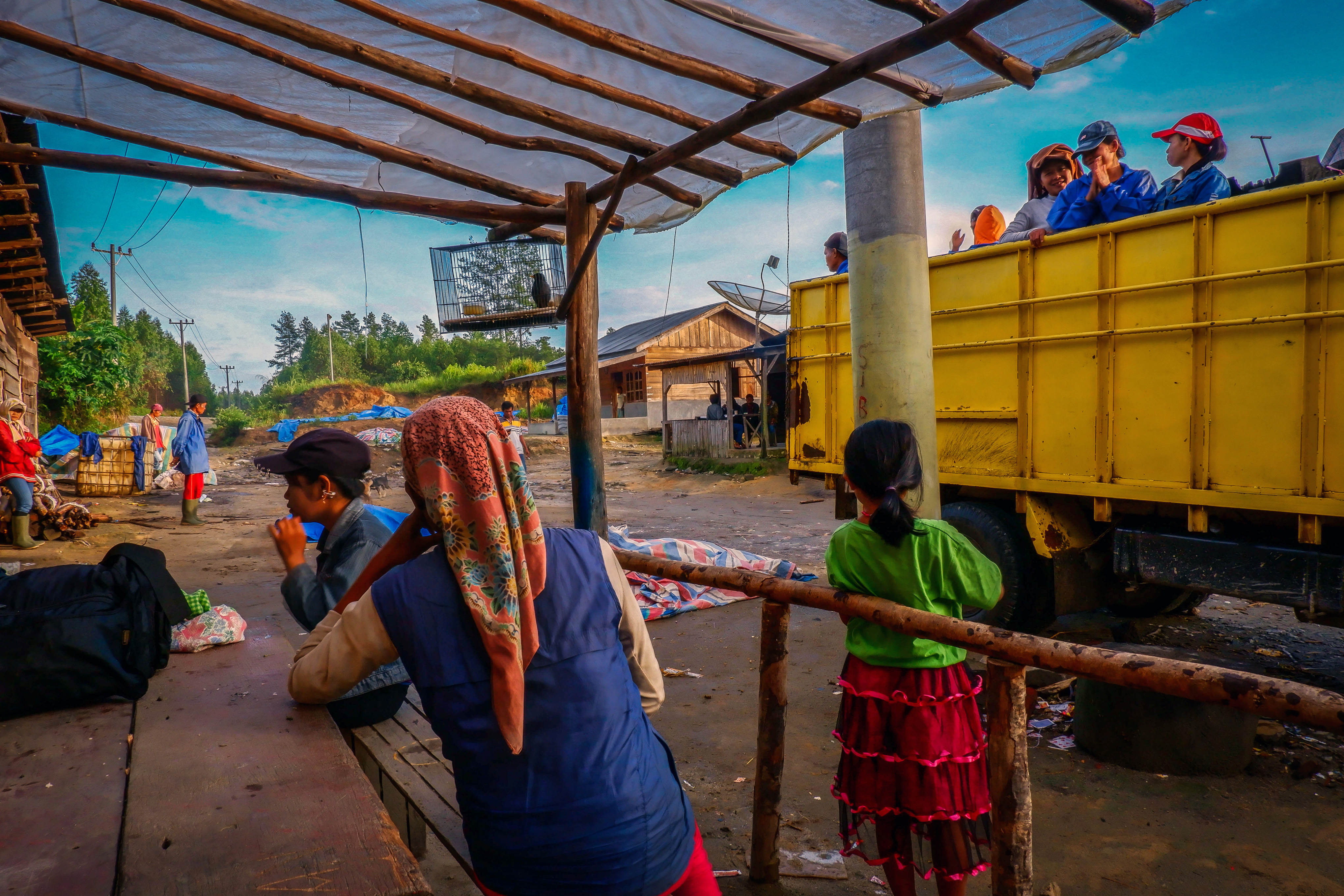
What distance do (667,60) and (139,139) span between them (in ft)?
9.21

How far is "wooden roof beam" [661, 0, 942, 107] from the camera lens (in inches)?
114

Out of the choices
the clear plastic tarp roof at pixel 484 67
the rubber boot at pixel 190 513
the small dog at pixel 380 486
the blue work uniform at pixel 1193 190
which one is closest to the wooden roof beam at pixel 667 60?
the clear plastic tarp roof at pixel 484 67

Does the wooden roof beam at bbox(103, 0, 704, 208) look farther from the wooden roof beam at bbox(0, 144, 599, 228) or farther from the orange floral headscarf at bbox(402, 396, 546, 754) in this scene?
the orange floral headscarf at bbox(402, 396, 546, 754)

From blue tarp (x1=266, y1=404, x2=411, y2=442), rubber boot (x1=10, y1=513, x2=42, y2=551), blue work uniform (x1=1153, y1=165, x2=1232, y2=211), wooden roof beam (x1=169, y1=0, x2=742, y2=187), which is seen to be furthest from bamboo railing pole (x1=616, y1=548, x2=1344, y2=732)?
blue tarp (x1=266, y1=404, x2=411, y2=442)

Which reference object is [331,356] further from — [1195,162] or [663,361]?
[1195,162]

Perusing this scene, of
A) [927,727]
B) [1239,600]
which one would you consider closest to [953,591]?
[927,727]

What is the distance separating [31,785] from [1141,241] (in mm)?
5253

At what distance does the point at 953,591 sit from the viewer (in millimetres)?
2186

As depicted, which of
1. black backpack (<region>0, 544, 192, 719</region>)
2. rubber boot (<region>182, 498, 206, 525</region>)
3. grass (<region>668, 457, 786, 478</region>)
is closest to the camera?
black backpack (<region>0, 544, 192, 719</region>)

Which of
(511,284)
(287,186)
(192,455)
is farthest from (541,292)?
(192,455)

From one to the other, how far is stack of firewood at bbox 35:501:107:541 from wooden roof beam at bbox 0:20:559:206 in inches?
291

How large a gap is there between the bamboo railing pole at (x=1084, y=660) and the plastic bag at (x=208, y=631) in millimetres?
1732

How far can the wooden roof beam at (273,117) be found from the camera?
3164mm

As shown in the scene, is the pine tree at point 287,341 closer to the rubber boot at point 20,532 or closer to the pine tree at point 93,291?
the pine tree at point 93,291
